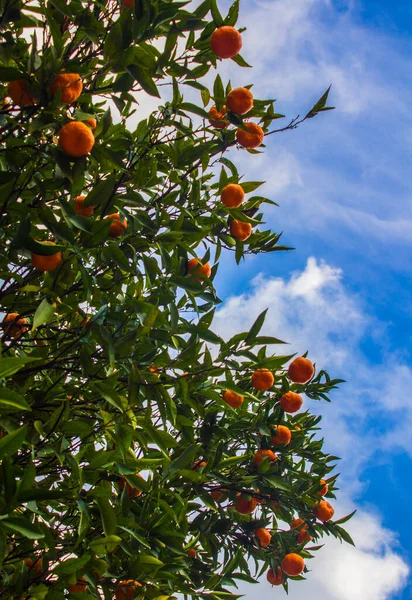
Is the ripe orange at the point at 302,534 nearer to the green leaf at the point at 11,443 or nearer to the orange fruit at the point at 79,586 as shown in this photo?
the orange fruit at the point at 79,586

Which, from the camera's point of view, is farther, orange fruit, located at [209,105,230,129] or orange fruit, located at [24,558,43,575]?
orange fruit, located at [209,105,230,129]

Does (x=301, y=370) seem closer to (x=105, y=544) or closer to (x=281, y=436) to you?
(x=281, y=436)

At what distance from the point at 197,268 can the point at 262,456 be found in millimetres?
1449

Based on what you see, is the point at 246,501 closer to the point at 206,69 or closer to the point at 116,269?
the point at 116,269

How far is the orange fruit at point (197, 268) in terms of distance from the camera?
249 cm

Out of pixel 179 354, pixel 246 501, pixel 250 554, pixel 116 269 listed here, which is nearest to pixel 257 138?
pixel 116 269

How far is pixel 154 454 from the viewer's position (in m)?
2.55

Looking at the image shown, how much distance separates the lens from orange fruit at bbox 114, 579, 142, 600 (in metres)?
2.16

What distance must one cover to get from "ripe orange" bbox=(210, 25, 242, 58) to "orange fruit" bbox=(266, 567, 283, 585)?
3.34 meters

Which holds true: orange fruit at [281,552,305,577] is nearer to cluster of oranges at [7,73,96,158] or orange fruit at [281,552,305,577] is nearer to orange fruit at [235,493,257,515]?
orange fruit at [235,493,257,515]

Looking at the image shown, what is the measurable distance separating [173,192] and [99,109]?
3.75 feet

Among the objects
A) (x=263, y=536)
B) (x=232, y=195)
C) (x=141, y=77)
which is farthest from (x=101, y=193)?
(x=263, y=536)

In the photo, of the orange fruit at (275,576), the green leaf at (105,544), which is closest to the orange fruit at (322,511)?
the orange fruit at (275,576)

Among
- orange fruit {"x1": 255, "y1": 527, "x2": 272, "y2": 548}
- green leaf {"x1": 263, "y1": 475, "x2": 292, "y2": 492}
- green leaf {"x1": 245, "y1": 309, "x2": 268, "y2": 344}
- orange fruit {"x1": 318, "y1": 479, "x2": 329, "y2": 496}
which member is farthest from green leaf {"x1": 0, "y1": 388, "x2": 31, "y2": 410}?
orange fruit {"x1": 318, "y1": 479, "x2": 329, "y2": 496}
